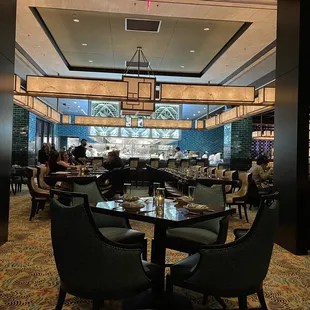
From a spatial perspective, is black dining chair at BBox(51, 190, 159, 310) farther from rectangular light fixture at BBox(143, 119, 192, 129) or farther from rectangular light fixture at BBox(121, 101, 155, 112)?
rectangular light fixture at BBox(143, 119, 192, 129)

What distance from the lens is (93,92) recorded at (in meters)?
6.99

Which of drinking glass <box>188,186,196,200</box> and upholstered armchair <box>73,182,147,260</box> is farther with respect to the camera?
drinking glass <box>188,186,196,200</box>

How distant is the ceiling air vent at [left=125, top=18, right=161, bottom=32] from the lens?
662 centimetres

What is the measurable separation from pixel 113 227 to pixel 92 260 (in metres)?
1.36

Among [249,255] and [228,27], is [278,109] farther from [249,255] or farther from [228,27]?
[249,255]

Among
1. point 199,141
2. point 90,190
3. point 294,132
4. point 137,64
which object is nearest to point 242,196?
point 294,132

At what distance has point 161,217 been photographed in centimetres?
243

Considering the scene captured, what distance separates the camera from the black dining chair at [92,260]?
202cm

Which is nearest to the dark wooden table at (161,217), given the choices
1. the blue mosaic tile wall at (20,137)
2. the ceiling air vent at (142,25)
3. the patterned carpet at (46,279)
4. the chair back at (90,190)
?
the patterned carpet at (46,279)

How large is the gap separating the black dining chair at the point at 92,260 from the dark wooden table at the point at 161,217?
0.35 m

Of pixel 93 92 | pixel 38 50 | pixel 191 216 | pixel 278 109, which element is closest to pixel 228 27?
pixel 278 109

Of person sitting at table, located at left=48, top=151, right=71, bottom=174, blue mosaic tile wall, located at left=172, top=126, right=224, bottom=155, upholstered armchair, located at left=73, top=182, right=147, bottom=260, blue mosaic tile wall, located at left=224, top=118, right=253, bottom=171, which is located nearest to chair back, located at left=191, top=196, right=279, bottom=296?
upholstered armchair, located at left=73, top=182, right=147, bottom=260

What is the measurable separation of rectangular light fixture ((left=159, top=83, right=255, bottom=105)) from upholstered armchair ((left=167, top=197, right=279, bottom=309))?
5221mm

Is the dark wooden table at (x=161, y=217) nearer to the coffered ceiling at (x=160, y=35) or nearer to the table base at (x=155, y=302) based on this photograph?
the table base at (x=155, y=302)
